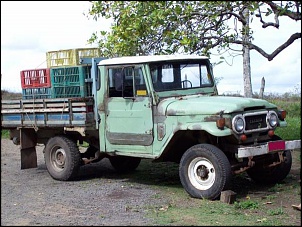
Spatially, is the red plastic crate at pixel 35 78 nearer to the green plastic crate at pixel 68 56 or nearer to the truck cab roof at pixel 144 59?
the green plastic crate at pixel 68 56

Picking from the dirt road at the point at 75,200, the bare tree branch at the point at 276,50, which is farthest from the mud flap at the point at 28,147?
the bare tree branch at the point at 276,50

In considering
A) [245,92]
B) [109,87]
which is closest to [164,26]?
[109,87]

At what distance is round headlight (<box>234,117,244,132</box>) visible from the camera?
7879 millimetres

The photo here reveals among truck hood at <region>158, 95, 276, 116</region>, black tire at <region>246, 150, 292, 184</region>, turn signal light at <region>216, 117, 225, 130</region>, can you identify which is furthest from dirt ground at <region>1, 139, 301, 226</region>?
truck hood at <region>158, 95, 276, 116</region>

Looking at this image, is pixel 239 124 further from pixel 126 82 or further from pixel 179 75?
pixel 126 82

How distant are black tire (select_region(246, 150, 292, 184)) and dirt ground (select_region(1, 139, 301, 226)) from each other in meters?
0.17

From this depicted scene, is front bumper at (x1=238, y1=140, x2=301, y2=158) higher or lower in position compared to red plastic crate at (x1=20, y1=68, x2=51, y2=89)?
lower

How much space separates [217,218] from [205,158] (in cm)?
136

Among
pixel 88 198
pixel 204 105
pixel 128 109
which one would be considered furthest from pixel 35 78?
pixel 204 105

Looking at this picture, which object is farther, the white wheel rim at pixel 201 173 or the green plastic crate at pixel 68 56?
the green plastic crate at pixel 68 56

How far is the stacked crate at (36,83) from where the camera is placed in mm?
10430

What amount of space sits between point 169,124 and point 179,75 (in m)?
1.10

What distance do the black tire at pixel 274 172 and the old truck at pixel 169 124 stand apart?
17 mm

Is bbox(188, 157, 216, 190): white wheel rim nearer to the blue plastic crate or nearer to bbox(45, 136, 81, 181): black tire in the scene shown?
bbox(45, 136, 81, 181): black tire
